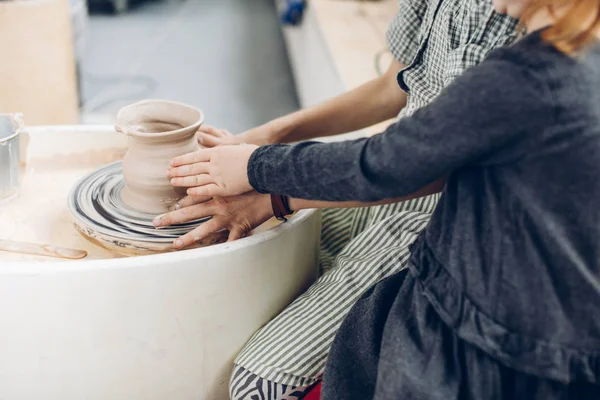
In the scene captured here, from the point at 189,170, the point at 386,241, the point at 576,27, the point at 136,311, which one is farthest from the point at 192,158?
the point at 576,27

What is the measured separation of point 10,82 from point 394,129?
1.56 m

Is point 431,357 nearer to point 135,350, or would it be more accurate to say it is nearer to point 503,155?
point 503,155

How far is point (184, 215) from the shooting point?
0.97m

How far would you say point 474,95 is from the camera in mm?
663

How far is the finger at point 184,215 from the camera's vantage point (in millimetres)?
965

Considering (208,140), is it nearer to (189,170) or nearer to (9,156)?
(189,170)

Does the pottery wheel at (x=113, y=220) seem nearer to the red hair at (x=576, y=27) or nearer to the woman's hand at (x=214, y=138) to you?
the woman's hand at (x=214, y=138)

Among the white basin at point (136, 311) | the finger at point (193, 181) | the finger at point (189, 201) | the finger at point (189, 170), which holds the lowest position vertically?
the white basin at point (136, 311)

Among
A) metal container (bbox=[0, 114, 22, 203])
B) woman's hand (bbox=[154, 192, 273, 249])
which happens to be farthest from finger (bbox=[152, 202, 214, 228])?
metal container (bbox=[0, 114, 22, 203])

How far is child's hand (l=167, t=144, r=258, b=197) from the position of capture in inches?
35.0

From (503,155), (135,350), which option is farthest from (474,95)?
(135,350)

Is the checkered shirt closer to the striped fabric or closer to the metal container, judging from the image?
the striped fabric

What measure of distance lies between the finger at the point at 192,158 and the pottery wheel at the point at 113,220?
0.34 feet

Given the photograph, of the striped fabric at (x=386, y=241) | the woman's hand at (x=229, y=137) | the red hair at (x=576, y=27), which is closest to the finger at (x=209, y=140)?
the woman's hand at (x=229, y=137)
